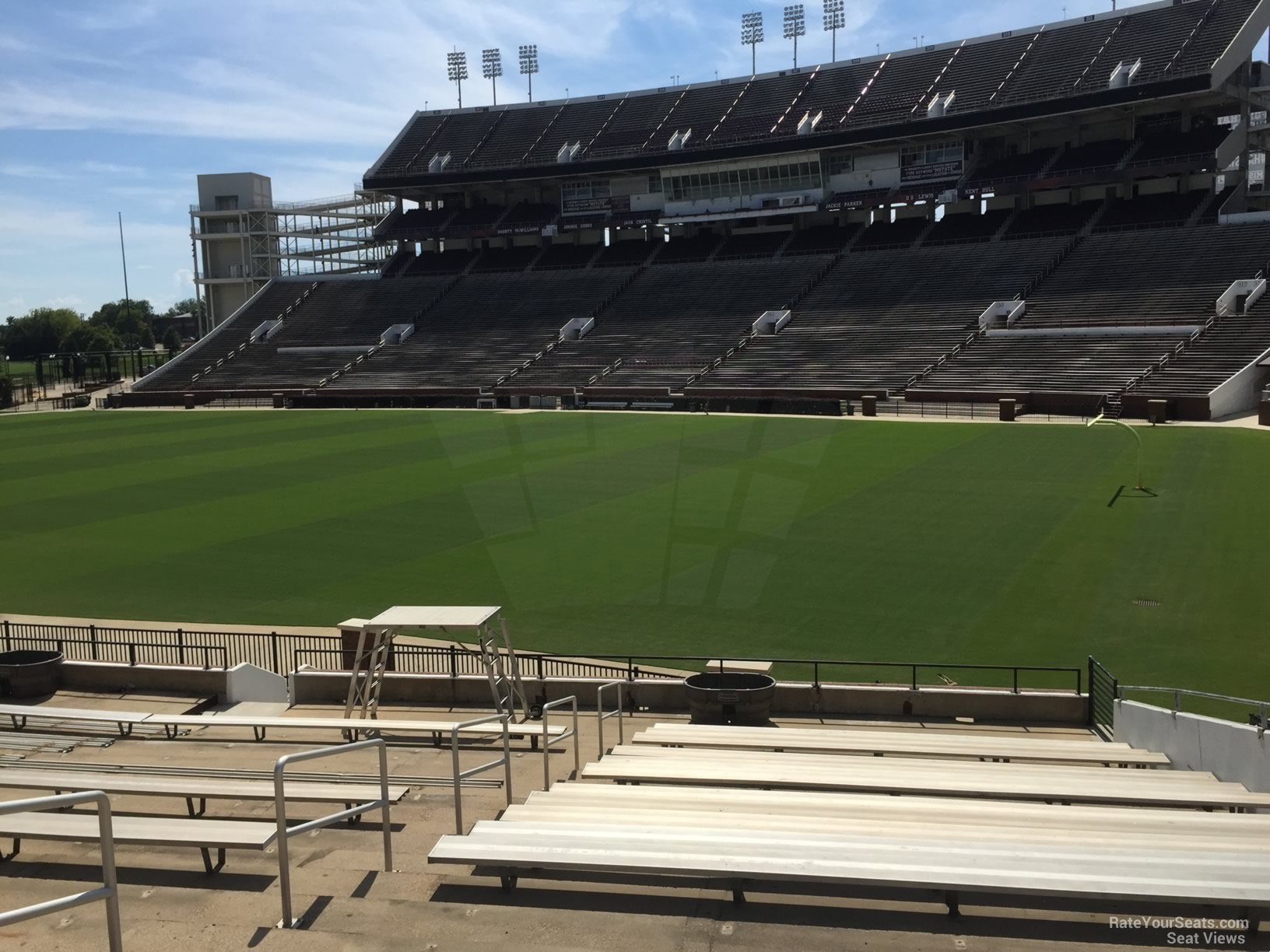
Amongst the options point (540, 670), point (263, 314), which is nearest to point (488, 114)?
point (263, 314)

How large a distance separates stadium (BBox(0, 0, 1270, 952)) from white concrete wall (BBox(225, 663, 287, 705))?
0.07m

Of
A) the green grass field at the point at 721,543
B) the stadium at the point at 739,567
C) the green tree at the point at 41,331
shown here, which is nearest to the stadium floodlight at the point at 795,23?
the stadium at the point at 739,567

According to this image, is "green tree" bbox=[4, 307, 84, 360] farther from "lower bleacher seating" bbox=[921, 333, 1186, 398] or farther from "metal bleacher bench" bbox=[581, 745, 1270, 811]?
"metal bleacher bench" bbox=[581, 745, 1270, 811]

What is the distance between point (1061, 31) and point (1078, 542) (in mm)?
63635

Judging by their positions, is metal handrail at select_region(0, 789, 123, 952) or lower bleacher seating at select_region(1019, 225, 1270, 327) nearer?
metal handrail at select_region(0, 789, 123, 952)

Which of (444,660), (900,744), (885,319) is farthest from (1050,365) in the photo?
(900,744)

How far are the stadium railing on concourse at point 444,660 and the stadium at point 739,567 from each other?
0.15 m

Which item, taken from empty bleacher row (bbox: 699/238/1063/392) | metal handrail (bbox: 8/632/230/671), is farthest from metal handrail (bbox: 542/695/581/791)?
empty bleacher row (bbox: 699/238/1063/392)

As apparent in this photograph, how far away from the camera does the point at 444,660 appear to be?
18.0m

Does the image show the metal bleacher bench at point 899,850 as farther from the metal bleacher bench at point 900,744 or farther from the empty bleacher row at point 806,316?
the empty bleacher row at point 806,316

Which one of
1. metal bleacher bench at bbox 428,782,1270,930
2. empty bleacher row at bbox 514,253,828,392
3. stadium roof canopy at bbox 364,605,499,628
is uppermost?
empty bleacher row at bbox 514,253,828,392

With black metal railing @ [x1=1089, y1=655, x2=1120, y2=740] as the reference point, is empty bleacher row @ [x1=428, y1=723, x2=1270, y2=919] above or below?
above

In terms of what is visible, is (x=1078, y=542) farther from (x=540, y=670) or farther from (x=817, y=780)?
(x=817, y=780)

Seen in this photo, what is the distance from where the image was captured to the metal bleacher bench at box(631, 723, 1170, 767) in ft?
36.3
